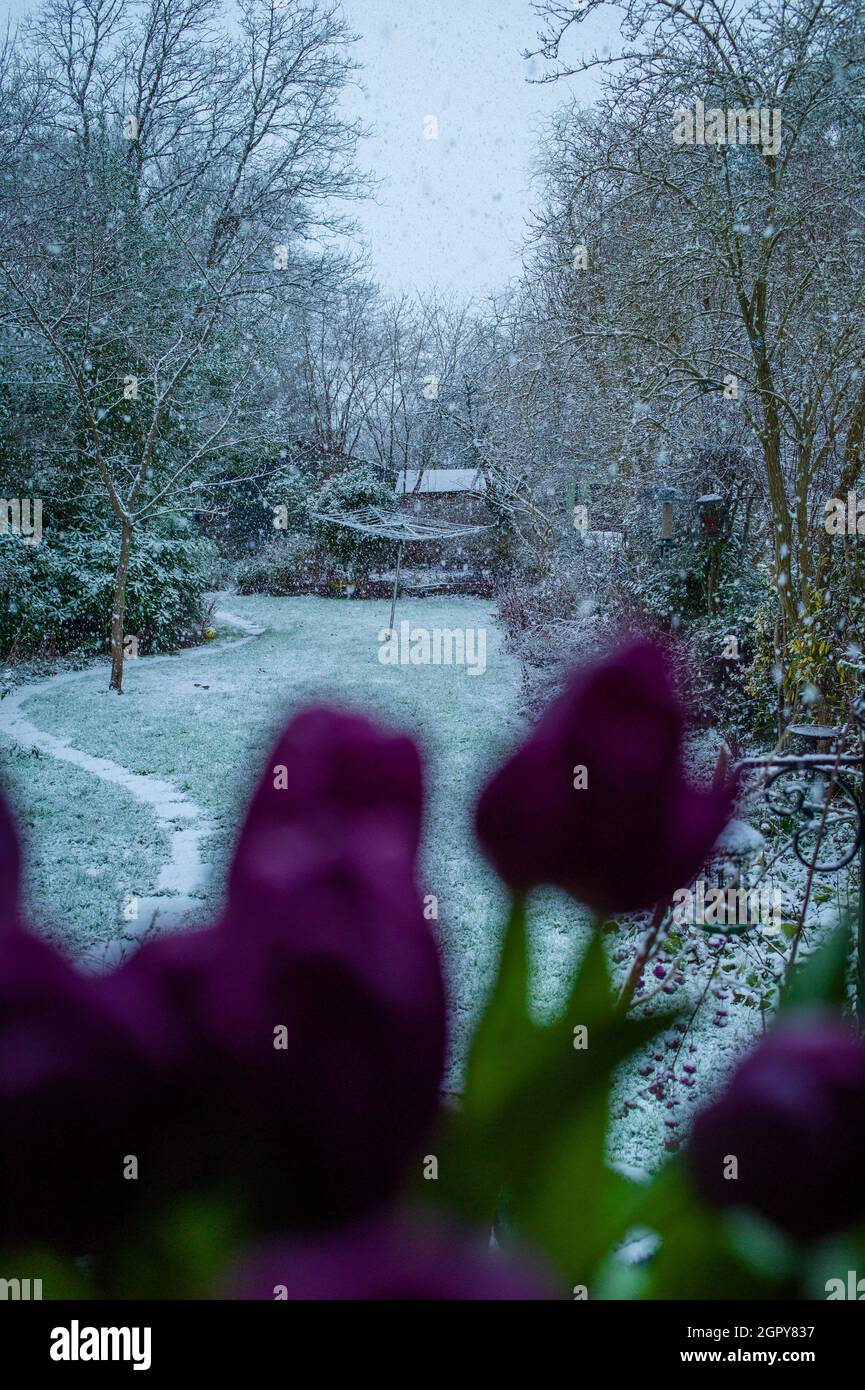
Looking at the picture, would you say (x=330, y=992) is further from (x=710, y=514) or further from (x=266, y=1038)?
(x=710, y=514)

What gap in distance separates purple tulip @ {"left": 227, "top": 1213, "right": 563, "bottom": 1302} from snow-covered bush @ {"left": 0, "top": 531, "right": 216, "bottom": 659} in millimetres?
934

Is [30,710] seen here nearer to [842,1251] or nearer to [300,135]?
[300,135]

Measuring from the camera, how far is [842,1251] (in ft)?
0.95

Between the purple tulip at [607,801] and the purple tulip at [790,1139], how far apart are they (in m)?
0.06

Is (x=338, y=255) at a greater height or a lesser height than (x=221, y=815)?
greater

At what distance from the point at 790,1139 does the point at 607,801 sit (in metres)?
0.11

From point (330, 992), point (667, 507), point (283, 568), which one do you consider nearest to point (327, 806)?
point (330, 992)

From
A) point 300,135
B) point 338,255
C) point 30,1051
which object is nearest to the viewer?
point 30,1051

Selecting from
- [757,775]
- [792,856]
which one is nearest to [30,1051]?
[757,775]

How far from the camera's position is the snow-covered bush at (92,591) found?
105cm

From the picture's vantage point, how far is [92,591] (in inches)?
44.6

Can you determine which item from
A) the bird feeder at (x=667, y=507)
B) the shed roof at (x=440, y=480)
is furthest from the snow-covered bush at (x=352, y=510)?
the bird feeder at (x=667, y=507)

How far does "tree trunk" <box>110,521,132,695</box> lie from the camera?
0.94 metres

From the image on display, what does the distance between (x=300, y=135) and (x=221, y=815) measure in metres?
0.75
